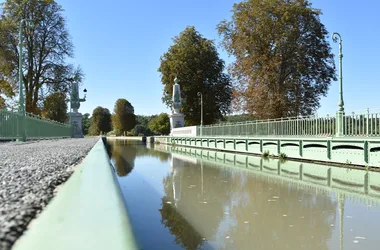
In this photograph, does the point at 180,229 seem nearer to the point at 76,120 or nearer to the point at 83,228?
the point at 83,228

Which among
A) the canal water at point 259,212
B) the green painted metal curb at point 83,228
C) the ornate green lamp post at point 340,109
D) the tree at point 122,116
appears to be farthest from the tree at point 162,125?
the green painted metal curb at point 83,228

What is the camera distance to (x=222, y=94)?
41.0m

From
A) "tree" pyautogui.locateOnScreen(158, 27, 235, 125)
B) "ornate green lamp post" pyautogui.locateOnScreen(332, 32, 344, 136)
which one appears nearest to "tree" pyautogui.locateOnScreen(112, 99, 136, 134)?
"tree" pyautogui.locateOnScreen(158, 27, 235, 125)

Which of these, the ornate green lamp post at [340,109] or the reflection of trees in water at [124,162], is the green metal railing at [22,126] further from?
the ornate green lamp post at [340,109]

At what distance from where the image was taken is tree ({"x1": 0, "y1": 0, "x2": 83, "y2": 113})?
25.9 m

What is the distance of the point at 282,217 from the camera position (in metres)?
4.95

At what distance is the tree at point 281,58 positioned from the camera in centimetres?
2488

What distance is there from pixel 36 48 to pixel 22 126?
12506 mm

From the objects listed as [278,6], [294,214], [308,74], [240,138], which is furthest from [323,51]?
[294,214]

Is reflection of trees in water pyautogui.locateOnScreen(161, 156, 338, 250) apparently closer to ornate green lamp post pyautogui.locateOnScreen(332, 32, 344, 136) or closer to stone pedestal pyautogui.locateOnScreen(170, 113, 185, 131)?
ornate green lamp post pyautogui.locateOnScreen(332, 32, 344, 136)

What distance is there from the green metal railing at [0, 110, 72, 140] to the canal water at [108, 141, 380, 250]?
349 inches

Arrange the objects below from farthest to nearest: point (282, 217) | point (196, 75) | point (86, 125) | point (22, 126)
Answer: point (86, 125), point (196, 75), point (22, 126), point (282, 217)

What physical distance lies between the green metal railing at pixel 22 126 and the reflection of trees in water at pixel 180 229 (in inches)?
463

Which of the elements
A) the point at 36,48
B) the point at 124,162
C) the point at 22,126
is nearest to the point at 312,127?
the point at 124,162
